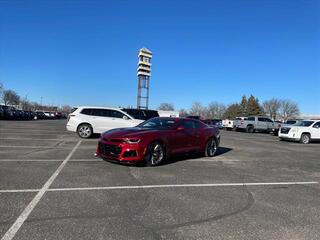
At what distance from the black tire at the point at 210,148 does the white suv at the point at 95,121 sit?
666 centimetres

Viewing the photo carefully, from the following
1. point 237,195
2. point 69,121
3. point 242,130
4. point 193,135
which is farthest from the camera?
point 242,130

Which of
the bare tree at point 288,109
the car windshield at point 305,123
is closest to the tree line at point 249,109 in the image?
the bare tree at point 288,109

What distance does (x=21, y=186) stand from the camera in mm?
6723

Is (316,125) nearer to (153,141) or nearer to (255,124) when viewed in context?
(255,124)

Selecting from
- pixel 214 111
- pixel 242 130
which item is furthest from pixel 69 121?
pixel 214 111

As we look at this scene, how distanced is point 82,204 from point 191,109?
144845 millimetres

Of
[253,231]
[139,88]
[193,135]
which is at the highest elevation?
[139,88]

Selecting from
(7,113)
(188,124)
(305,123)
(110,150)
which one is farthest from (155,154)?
(7,113)

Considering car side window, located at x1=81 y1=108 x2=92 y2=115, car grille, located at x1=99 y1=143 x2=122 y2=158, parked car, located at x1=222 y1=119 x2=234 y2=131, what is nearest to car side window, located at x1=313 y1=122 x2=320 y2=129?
car side window, located at x1=81 y1=108 x2=92 y2=115

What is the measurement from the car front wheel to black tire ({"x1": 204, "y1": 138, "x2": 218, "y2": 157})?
2825 mm

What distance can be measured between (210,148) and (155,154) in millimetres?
3455

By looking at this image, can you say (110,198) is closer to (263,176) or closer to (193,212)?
(193,212)

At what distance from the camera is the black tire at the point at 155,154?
9.59 m

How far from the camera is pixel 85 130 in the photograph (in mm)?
18703
